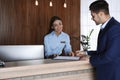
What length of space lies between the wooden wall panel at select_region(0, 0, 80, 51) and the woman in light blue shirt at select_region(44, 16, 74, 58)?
1247 mm

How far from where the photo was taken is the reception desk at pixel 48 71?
2355 mm

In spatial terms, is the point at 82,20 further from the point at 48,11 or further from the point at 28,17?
the point at 28,17

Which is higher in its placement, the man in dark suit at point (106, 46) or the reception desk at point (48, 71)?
the man in dark suit at point (106, 46)

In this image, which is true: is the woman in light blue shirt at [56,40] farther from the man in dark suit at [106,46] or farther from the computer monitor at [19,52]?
the man in dark suit at [106,46]

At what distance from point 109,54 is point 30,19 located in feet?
11.0

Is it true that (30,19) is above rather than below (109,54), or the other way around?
above

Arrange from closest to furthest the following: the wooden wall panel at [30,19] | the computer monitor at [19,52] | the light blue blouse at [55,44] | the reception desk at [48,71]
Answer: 1. the reception desk at [48,71]
2. the computer monitor at [19,52]
3. the light blue blouse at [55,44]
4. the wooden wall panel at [30,19]

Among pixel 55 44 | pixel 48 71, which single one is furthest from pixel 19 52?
pixel 55 44

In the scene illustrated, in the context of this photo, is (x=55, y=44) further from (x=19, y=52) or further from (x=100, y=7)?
(x=100, y=7)

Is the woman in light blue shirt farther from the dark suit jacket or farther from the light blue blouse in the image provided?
the dark suit jacket

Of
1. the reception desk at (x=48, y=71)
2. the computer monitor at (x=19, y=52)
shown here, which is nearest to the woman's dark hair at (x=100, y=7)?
the reception desk at (x=48, y=71)

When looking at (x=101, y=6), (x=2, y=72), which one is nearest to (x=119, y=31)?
(x=101, y=6)

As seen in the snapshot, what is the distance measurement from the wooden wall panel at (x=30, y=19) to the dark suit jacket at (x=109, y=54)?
2978mm

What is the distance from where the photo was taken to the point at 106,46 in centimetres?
249
